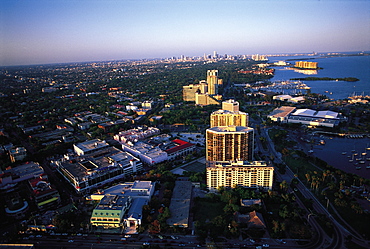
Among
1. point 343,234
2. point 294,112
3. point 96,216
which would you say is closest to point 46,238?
point 96,216

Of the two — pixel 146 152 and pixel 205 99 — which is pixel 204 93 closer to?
pixel 205 99

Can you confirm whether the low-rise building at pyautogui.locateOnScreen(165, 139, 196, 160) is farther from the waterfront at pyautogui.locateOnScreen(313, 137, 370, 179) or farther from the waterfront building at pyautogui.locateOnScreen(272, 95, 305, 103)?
the waterfront building at pyautogui.locateOnScreen(272, 95, 305, 103)

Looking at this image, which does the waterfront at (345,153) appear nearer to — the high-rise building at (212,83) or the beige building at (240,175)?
the beige building at (240,175)

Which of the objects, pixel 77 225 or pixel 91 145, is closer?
pixel 77 225

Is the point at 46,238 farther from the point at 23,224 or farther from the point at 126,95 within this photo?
the point at 126,95

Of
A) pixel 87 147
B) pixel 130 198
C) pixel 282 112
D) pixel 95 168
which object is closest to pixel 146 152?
pixel 95 168

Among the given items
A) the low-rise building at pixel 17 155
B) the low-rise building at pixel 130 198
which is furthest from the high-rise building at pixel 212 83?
the low-rise building at pixel 130 198

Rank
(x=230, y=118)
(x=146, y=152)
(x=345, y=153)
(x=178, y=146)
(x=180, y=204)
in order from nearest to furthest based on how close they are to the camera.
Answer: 1. (x=180, y=204)
2. (x=230, y=118)
3. (x=146, y=152)
4. (x=345, y=153)
5. (x=178, y=146)
